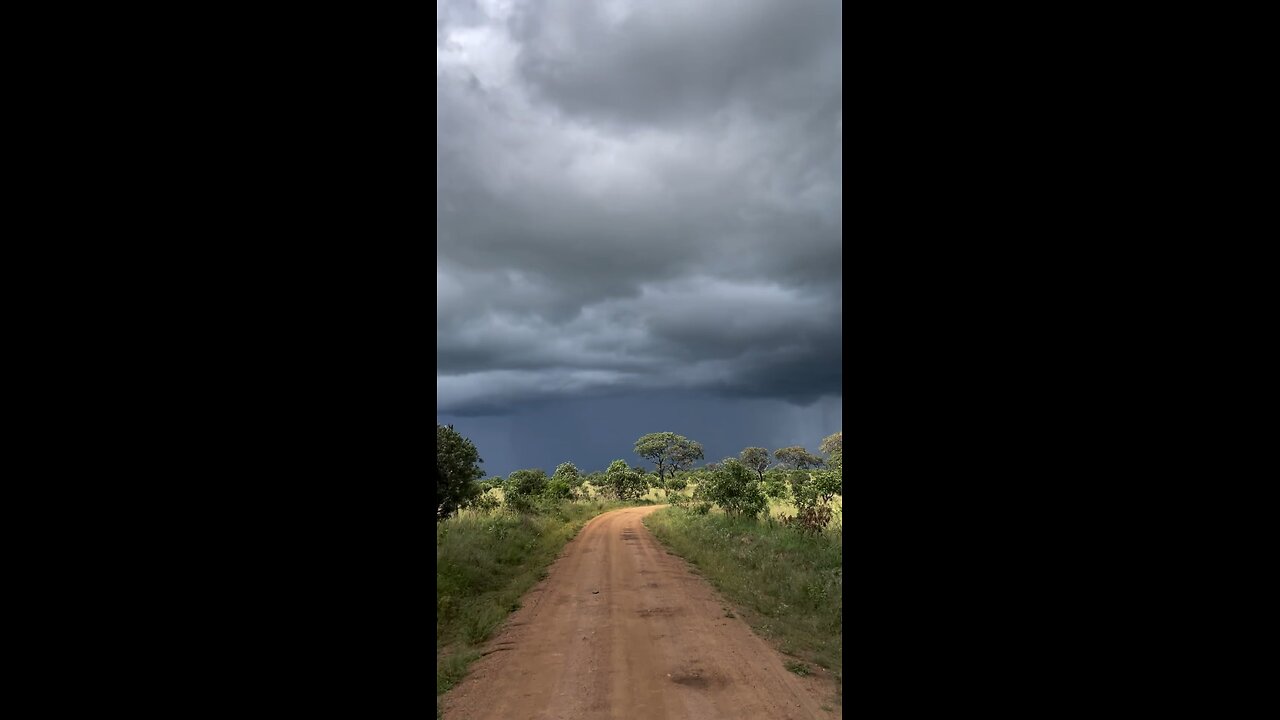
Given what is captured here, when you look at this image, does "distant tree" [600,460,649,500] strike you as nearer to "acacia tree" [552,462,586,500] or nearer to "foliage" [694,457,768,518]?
"acacia tree" [552,462,586,500]

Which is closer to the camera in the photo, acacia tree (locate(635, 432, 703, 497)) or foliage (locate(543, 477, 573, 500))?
foliage (locate(543, 477, 573, 500))

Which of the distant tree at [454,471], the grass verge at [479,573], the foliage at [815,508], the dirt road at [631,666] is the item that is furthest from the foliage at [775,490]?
the dirt road at [631,666]

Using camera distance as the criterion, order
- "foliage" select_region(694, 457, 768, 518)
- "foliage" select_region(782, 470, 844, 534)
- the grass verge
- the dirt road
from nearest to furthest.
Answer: the dirt road < the grass verge < "foliage" select_region(782, 470, 844, 534) < "foliage" select_region(694, 457, 768, 518)

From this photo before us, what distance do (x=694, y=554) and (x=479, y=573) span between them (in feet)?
18.2

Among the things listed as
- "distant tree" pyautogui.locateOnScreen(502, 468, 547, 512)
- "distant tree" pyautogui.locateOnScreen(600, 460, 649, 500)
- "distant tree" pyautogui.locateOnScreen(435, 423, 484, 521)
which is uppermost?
"distant tree" pyautogui.locateOnScreen(435, 423, 484, 521)

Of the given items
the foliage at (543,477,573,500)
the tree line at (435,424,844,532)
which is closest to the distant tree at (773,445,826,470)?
the tree line at (435,424,844,532)

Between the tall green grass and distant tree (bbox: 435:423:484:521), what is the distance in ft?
17.8

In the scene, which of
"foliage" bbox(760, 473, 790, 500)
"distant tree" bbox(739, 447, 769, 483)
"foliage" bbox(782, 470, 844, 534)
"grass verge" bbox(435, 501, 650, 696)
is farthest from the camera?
"distant tree" bbox(739, 447, 769, 483)

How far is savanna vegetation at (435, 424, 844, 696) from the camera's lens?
302 inches
